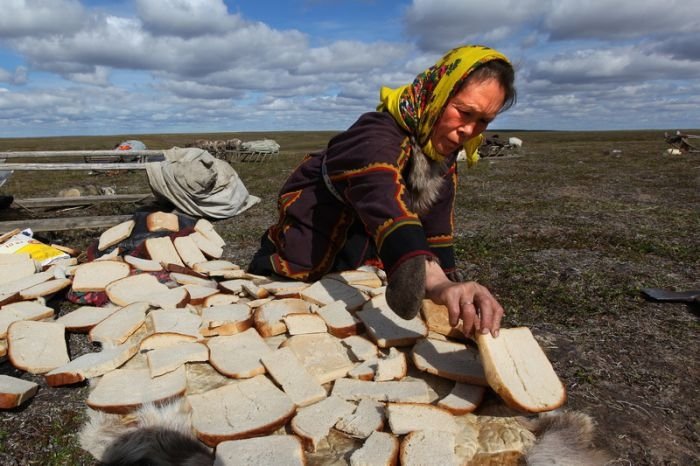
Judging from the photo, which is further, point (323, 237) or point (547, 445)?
point (323, 237)

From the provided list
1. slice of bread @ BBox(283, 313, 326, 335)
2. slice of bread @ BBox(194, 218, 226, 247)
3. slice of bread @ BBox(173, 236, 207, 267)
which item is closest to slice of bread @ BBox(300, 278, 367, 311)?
slice of bread @ BBox(283, 313, 326, 335)

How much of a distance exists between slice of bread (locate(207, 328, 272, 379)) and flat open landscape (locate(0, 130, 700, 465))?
57cm

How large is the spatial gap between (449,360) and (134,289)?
2.16m

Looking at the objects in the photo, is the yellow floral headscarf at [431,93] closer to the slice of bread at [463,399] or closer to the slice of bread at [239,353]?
the slice of bread at [463,399]

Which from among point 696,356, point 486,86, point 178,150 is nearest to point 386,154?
point 486,86

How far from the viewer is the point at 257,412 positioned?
5.58 ft

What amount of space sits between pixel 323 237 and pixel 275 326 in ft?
2.34

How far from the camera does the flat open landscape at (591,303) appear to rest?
168 centimetres

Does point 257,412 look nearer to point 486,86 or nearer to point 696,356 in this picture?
point 486,86

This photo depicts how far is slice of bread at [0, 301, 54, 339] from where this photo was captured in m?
2.47

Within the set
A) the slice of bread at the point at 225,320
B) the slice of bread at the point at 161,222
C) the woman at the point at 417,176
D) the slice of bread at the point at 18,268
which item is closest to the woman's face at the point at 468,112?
the woman at the point at 417,176

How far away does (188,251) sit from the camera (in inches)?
154

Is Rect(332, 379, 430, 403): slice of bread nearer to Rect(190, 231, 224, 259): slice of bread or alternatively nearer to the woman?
the woman

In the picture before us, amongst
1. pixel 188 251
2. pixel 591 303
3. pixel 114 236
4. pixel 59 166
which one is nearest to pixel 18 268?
pixel 114 236
